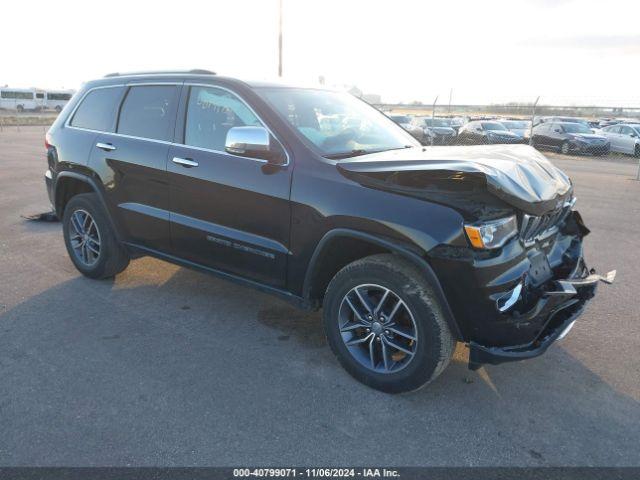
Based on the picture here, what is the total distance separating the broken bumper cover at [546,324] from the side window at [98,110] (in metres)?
3.61

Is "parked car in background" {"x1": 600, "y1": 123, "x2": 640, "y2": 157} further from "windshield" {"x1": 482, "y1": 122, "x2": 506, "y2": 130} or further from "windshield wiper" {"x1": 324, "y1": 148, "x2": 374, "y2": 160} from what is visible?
"windshield wiper" {"x1": 324, "y1": 148, "x2": 374, "y2": 160}

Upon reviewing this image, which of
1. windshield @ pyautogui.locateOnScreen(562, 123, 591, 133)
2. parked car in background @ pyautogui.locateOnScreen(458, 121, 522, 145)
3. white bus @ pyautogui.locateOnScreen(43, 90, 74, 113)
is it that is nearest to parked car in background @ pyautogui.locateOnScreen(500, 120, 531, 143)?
windshield @ pyautogui.locateOnScreen(562, 123, 591, 133)

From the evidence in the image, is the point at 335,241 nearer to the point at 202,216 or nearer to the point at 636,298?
the point at 202,216

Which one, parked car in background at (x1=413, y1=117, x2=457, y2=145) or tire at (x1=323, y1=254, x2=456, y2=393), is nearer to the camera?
tire at (x1=323, y1=254, x2=456, y2=393)

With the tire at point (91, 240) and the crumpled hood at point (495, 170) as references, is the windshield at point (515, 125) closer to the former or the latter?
the crumpled hood at point (495, 170)

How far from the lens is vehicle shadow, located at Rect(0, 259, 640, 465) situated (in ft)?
8.38

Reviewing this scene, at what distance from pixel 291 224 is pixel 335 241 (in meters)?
0.34

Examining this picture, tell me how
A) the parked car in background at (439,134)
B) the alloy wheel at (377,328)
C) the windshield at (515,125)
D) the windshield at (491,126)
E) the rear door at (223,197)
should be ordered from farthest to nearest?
1. the windshield at (515,125)
2. the parked car in background at (439,134)
3. the windshield at (491,126)
4. the rear door at (223,197)
5. the alloy wheel at (377,328)

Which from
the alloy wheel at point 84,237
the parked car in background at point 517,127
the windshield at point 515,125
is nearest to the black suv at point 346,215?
the alloy wheel at point 84,237

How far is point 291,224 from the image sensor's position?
325cm

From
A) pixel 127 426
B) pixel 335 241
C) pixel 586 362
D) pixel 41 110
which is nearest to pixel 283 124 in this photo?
pixel 335 241

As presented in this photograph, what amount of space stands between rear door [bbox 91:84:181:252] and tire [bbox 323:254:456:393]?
5.50 feet

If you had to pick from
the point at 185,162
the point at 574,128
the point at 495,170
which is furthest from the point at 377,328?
the point at 574,128

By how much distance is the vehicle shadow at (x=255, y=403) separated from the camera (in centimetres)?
255
